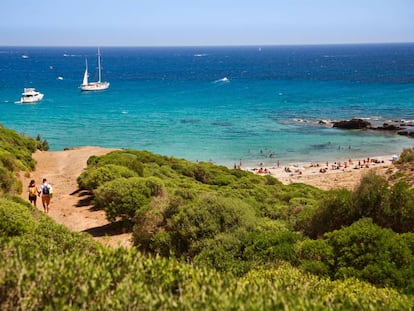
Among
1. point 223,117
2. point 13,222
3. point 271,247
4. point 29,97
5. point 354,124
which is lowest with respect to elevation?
point 223,117

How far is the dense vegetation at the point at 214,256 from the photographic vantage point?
6.01 metres

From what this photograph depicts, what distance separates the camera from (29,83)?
99.2 metres

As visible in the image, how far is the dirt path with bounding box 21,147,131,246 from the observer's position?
52.2 ft

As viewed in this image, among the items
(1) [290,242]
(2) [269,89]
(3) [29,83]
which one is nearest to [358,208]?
(1) [290,242]

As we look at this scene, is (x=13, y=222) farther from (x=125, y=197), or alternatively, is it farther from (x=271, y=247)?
(x=271, y=247)

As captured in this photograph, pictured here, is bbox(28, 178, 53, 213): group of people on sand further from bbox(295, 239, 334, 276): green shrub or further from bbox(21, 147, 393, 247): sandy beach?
bbox(295, 239, 334, 276): green shrub

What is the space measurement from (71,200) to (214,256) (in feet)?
35.5

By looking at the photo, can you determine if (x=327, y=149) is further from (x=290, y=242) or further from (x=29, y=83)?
(x=29, y=83)

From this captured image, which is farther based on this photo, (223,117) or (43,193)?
(223,117)

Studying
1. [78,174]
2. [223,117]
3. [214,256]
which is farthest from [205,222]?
[223,117]

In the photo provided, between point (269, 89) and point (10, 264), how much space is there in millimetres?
83987

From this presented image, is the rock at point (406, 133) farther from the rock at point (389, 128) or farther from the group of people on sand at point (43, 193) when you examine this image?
the group of people on sand at point (43, 193)

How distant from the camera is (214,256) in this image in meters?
10.7

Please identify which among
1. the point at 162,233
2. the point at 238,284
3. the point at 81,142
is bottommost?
the point at 81,142
